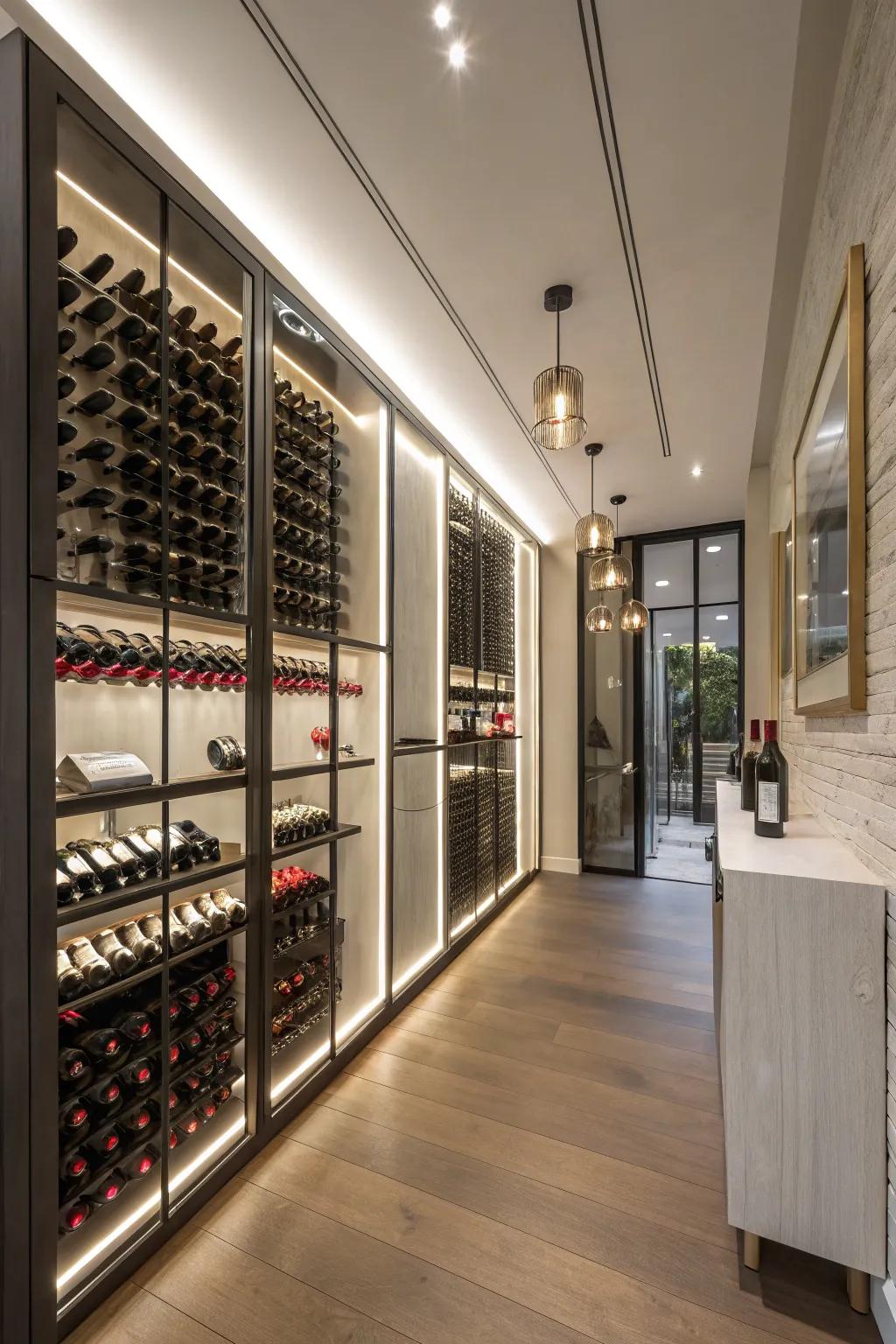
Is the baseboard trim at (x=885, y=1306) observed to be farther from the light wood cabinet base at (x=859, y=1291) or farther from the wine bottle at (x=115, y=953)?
the wine bottle at (x=115, y=953)

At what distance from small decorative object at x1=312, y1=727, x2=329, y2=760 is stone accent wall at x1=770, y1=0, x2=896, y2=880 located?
177 cm

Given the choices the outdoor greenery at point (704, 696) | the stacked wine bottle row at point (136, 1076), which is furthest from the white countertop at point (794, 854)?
the outdoor greenery at point (704, 696)

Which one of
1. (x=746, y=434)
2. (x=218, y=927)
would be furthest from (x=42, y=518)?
(x=746, y=434)

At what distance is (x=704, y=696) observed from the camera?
5535 mm

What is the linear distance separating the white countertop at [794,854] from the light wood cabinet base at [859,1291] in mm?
947

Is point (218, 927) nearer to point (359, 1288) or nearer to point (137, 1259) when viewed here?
point (137, 1259)

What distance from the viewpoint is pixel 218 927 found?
1.91 m

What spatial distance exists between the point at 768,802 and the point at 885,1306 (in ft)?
3.62

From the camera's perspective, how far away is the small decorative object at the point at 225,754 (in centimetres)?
196

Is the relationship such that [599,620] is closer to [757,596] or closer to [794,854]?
[757,596]

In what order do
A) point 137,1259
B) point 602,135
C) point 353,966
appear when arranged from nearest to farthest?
1. point 137,1259
2. point 602,135
3. point 353,966

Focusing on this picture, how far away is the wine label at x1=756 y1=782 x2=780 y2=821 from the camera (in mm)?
1871

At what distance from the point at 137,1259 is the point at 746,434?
436 cm

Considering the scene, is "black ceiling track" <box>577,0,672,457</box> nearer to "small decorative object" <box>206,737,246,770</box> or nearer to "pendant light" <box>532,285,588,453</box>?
"pendant light" <box>532,285,588,453</box>
